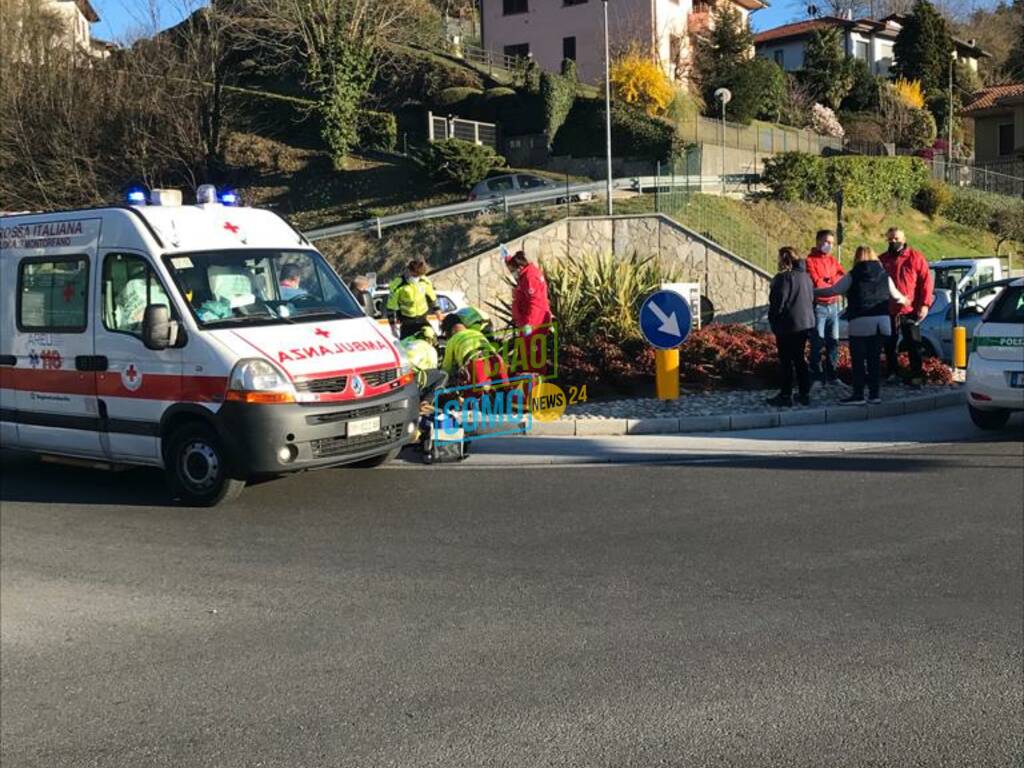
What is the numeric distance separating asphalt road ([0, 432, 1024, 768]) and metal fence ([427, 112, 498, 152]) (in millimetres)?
36321

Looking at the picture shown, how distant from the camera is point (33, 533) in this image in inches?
316

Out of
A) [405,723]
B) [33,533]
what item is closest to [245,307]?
[33,533]

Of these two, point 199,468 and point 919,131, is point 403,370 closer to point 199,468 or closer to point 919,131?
point 199,468

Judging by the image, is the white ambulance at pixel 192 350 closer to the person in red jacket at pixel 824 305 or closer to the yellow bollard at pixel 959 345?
the person in red jacket at pixel 824 305

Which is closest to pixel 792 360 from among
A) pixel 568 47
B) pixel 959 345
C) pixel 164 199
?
pixel 959 345

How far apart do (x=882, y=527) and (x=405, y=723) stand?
4167mm

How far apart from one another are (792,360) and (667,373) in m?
1.42

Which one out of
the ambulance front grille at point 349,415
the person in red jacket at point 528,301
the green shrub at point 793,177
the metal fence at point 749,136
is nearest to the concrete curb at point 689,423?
the person in red jacket at point 528,301

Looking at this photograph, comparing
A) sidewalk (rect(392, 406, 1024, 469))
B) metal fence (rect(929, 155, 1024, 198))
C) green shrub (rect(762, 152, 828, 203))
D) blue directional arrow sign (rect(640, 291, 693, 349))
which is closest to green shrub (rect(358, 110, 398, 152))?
green shrub (rect(762, 152, 828, 203))

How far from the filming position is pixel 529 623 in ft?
18.2

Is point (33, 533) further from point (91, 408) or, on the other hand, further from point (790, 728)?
point (790, 728)

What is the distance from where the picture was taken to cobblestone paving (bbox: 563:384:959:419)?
11.8m

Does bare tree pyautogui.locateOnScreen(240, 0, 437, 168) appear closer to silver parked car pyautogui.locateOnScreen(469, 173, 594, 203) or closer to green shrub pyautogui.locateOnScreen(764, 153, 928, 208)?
silver parked car pyautogui.locateOnScreen(469, 173, 594, 203)

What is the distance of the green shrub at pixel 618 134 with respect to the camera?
3831 centimetres
